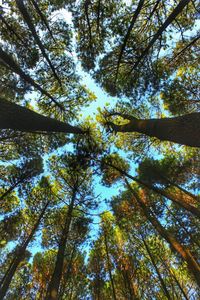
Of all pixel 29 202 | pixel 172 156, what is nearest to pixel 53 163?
pixel 29 202

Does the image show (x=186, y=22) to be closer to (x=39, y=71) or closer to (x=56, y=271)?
(x=39, y=71)

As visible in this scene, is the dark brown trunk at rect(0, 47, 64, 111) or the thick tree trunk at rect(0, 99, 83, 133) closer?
the thick tree trunk at rect(0, 99, 83, 133)

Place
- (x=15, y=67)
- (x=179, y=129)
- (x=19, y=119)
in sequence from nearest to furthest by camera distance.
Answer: (x=179, y=129), (x=19, y=119), (x=15, y=67)

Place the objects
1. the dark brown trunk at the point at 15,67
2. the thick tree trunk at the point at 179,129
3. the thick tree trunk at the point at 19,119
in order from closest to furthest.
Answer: the thick tree trunk at the point at 179,129 → the thick tree trunk at the point at 19,119 → the dark brown trunk at the point at 15,67

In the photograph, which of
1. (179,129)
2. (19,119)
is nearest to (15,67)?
(19,119)

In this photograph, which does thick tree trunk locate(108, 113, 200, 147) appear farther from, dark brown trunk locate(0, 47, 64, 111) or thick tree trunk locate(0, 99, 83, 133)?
dark brown trunk locate(0, 47, 64, 111)

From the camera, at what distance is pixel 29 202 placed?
11.8 m

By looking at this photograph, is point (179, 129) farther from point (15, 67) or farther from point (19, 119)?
point (15, 67)

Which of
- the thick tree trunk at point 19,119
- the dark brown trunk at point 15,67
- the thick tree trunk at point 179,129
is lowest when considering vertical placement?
the thick tree trunk at point 179,129

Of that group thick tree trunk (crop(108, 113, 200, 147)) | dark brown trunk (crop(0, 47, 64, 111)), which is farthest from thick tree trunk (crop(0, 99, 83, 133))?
dark brown trunk (crop(0, 47, 64, 111))

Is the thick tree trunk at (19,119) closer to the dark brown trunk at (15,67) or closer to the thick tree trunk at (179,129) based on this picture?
the thick tree trunk at (179,129)

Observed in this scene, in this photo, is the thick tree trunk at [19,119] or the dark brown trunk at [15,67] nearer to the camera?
the thick tree trunk at [19,119]

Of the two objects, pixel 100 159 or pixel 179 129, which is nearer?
pixel 179 129

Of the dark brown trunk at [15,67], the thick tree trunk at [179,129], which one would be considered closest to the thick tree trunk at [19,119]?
the thick tree trunk at [179,129]
